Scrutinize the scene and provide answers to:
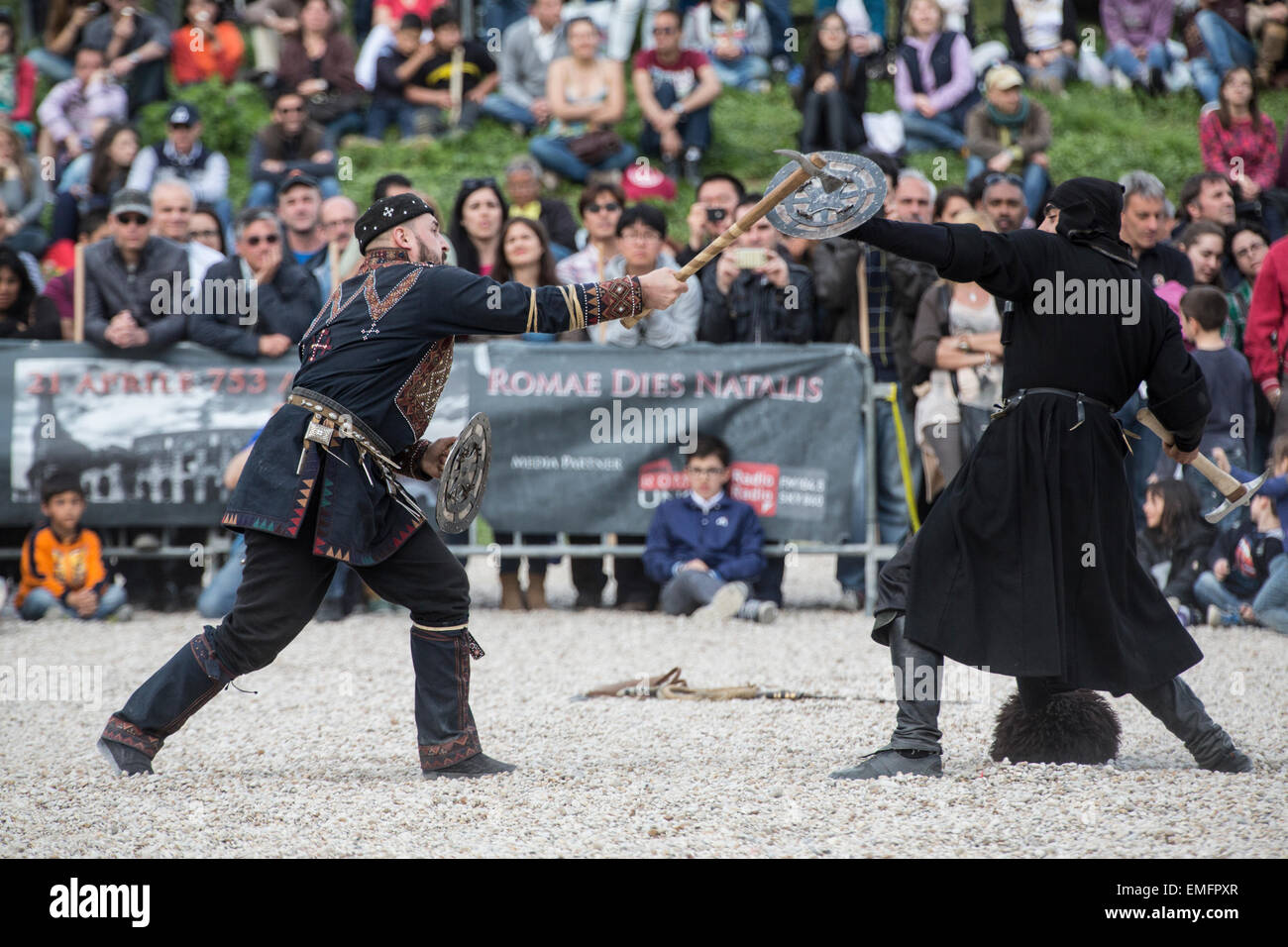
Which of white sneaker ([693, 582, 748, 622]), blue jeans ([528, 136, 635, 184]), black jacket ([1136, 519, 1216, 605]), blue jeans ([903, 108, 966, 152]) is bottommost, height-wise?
white sneaker ([693, 582, 748, 622])

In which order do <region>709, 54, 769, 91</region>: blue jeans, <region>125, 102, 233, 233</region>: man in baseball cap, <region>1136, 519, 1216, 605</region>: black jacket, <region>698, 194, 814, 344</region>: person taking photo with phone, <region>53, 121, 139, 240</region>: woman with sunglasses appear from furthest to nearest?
<region>709, 54, 769, 91</region>: blue jeans → <region>125, 102, 233, 233</region>: man in baseball cap → <region>53, 121, 139, 240</region>: woman with sunglasses → <region>698, 194, 814, 344</region>: person taking photo with phone → <region>1136, 519, 1216, 605</region>: black jacket

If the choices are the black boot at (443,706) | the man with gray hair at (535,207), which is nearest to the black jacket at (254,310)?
the man with gray hair at (535,207)

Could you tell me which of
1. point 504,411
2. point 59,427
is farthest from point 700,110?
point 59,427

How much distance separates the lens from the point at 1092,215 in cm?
477

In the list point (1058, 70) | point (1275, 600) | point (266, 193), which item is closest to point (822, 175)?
point (1275, 600)

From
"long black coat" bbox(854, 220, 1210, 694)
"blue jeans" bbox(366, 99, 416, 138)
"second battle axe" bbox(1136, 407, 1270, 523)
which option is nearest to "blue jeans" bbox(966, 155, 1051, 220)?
"blue jeans" bbox(366, 99, 416, 138)

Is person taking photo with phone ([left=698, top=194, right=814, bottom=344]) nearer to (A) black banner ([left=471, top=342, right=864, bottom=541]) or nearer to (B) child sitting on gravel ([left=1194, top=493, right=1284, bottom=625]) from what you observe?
(A) black banner ([left=471, top=342, right=864, bottom=541])

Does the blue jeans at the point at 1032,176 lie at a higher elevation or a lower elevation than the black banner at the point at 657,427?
higher

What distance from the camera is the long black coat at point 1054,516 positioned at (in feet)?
15.1

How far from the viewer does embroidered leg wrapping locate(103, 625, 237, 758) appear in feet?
15.9

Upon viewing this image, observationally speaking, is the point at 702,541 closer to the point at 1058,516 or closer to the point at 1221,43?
the point at 1058,516

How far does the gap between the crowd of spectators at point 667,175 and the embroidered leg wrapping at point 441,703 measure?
2.88 m

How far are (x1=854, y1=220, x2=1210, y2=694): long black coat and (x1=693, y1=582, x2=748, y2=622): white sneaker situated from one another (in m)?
3.40

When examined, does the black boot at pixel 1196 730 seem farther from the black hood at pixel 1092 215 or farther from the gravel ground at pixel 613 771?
the black hood at pixel 1092 215
